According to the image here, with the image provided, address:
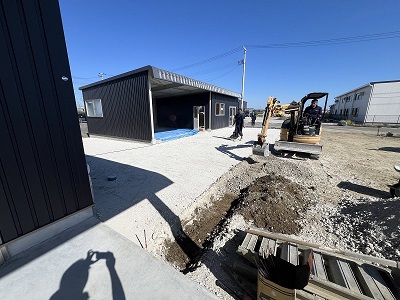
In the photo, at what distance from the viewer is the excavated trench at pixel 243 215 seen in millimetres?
2548

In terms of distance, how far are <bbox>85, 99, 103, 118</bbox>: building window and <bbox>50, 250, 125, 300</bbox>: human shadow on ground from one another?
1197 cm

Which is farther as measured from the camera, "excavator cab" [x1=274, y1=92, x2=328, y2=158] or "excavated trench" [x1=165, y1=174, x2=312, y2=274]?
"excavator cab" [x1=274, y1=92, x2=328, y2=158]

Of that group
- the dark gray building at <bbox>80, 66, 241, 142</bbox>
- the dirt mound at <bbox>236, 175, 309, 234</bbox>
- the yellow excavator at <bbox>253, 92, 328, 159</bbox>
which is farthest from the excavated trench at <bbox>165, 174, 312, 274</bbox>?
the dark gray building at <bbox>80, 66, 241, 142</bbox>

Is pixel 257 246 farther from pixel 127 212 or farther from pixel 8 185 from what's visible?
pixel 8 185

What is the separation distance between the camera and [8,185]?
1.92 meters

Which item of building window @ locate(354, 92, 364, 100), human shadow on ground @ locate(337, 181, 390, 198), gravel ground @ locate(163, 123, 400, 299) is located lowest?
human shadow on ground @ locate(337, 181, 390, 198)

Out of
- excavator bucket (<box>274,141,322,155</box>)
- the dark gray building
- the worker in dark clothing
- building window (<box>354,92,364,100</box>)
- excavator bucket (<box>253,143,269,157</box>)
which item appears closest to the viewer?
excavator bucket (<box>274,141,322,155</box>)

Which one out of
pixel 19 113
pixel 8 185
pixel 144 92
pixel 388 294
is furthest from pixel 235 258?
pixel 144 92

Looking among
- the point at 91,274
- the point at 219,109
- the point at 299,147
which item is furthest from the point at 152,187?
the point at 219,109

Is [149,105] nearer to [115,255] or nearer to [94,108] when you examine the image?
[94,108]

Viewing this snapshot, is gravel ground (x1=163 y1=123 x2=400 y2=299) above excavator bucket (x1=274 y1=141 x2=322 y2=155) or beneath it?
beneath

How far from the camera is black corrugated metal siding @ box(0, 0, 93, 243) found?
185 cm

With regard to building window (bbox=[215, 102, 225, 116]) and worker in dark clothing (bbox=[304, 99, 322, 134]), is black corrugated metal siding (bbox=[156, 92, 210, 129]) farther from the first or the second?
worker in dark clothing (bbox=[304, 99, 322, 134])

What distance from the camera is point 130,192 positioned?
3.91 meters
